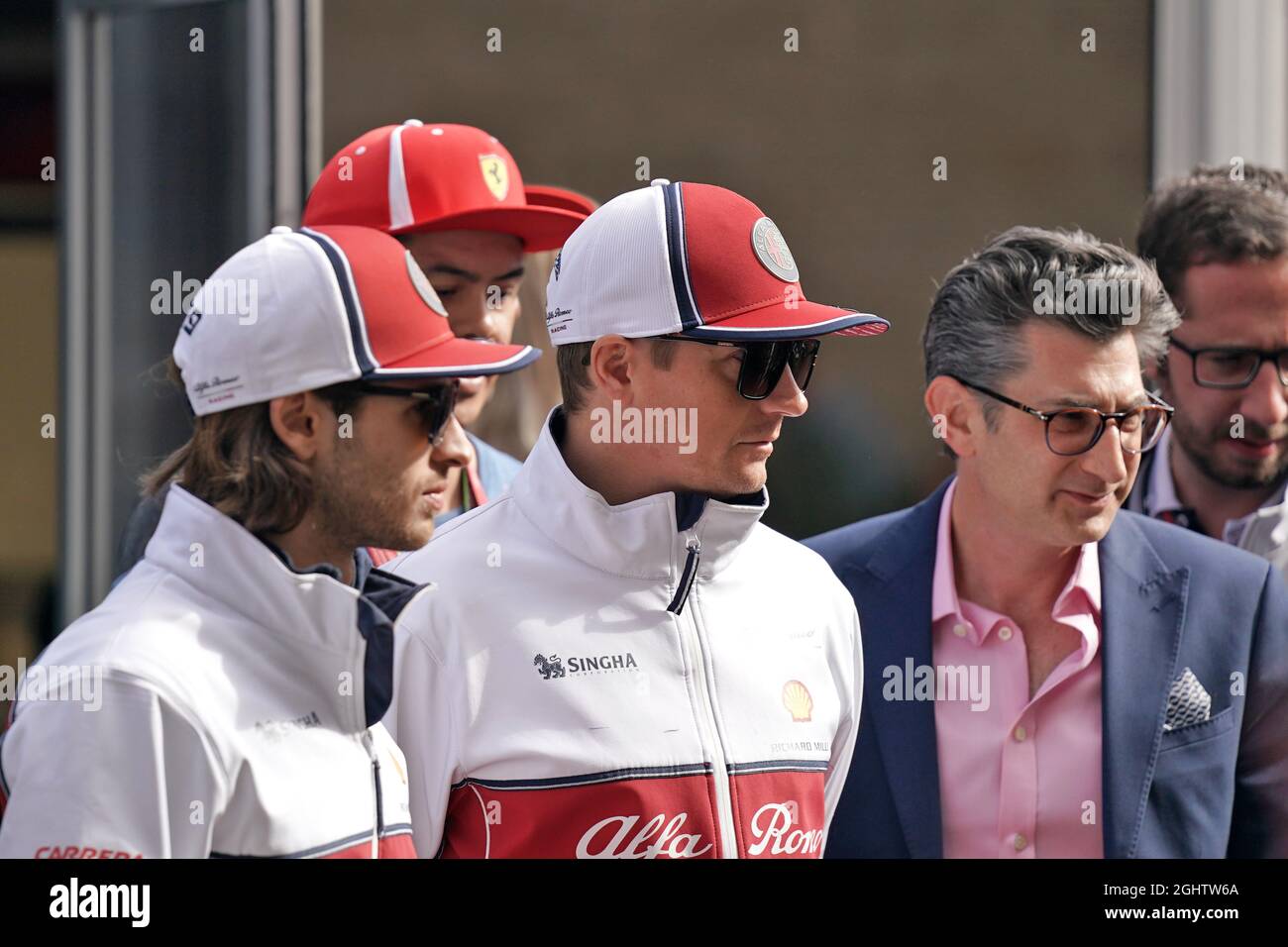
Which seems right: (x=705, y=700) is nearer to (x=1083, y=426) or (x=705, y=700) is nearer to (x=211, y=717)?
(x=211, y=717)

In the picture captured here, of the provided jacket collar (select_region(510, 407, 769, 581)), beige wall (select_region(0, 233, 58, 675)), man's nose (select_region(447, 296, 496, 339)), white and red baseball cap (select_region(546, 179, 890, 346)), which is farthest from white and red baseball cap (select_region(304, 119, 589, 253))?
jacket collar (select_region(510, 407, 769, 581))

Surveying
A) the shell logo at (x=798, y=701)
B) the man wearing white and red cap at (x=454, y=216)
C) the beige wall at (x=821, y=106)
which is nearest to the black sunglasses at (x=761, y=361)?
the shell logo at (x=798, y=701)

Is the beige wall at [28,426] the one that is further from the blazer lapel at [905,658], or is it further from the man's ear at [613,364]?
the blazer lapel at [905,658]

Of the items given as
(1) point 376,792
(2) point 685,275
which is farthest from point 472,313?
(1) point 376,792

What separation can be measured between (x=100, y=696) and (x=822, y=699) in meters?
1.16

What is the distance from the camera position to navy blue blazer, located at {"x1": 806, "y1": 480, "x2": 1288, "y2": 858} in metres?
2.79

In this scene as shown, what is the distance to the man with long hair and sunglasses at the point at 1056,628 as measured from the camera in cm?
280

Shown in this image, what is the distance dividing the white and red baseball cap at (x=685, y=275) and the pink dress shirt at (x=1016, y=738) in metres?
0.76

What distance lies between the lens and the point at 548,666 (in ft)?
7.80

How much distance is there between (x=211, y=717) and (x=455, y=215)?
143 cm

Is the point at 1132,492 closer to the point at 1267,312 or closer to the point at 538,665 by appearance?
the point at 1267,312

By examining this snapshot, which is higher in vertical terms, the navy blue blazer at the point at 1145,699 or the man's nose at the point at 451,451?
the man's nose at the point at 451,451

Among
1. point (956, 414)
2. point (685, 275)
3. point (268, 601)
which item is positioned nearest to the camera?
point (268, 601)
